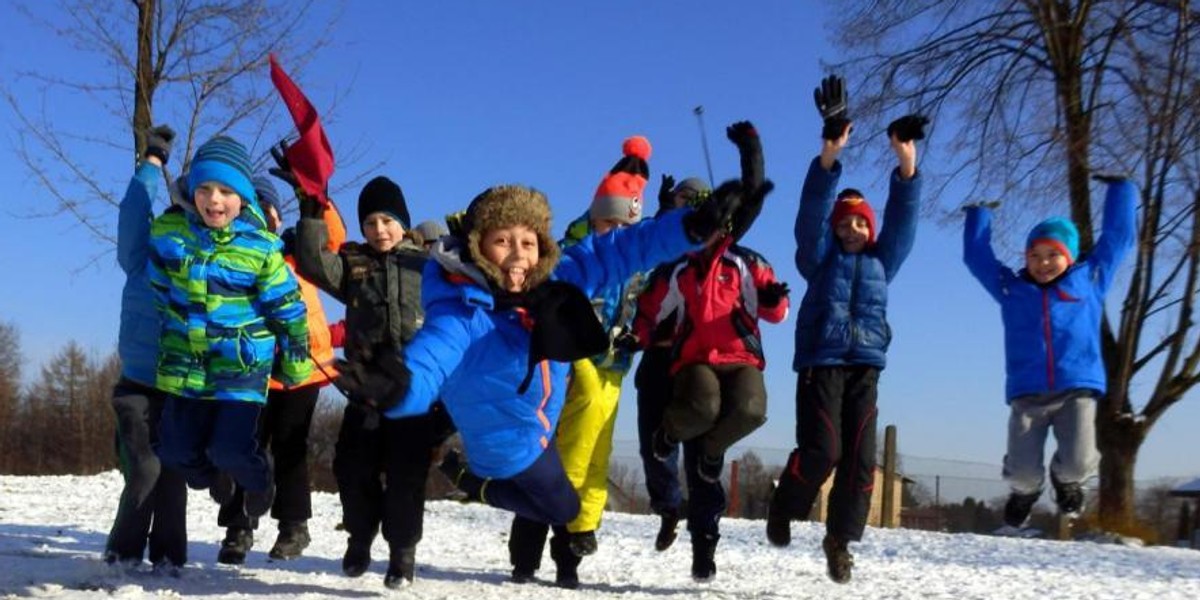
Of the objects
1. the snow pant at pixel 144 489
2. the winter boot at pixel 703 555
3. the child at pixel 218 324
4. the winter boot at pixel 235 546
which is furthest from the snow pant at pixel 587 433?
the snow pant at pixel 144 489

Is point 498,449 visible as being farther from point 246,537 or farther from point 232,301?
point 246,537

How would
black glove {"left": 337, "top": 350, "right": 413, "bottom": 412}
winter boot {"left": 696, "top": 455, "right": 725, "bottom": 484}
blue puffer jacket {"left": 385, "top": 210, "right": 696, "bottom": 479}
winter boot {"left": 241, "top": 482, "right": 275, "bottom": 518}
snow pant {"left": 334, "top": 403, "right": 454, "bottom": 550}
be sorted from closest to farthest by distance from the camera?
black glove {"left": 337, "top": 350, "right": 413, "bottom": 412}, blue puffer jacket {"left": 385, "top": 210, "right": 696, "bottom": 479}, snow pant {"left": 334, "top": 403, "right": 454, "bottom": 550}, winter boot {"left": 241, "top": 482, "right": 275, "bottom": 518}, winter boot {"left": 696, "top": 455, "right": 725, "bottom": 484}

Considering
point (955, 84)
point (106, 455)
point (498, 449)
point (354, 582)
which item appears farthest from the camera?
point (106, 455)

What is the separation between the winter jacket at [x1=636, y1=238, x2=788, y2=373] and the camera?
228 inches

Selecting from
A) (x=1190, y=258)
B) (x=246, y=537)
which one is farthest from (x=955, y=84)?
(x=246, y=537)

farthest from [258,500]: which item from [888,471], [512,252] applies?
[888,471]

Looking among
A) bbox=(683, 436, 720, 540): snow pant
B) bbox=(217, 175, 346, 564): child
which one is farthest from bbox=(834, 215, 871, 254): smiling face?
bbox=(217, 175, 346, 564): child

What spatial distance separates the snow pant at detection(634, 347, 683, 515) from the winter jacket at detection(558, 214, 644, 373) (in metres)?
0.27

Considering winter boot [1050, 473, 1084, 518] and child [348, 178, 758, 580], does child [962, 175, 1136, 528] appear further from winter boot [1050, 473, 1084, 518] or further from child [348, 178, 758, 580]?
child [348, 178, 758, 580]

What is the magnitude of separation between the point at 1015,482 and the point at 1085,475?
38cm

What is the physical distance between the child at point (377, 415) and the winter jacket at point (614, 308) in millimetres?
851

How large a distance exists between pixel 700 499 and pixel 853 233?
5.25 feet

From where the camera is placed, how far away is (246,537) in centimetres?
606

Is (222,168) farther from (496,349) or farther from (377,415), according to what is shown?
(496,349)
